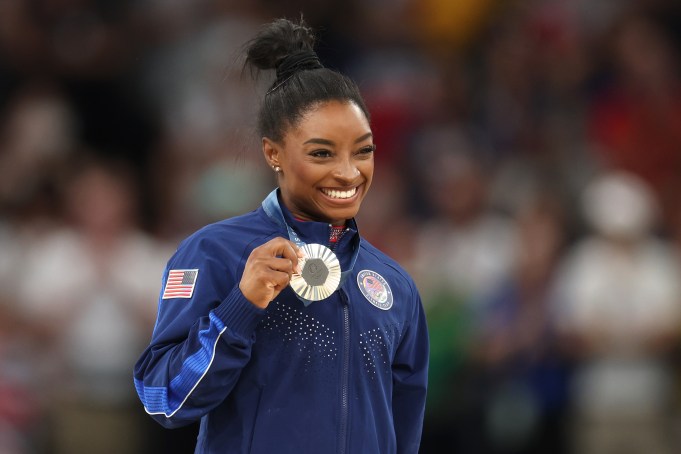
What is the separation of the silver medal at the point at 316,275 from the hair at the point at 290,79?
0.40m

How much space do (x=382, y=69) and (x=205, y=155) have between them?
1777mm

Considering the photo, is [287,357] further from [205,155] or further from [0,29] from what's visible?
[0,29]

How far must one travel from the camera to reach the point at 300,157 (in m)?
3.25

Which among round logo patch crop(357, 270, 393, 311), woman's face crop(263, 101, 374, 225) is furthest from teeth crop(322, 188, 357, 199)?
round logo patch crop(357, 270, 393, 311)

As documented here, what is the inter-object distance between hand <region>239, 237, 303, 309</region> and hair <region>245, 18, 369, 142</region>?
17.7 inches

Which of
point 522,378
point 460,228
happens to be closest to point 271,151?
point 522,378

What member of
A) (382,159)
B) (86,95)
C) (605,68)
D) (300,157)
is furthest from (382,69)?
(300,157)

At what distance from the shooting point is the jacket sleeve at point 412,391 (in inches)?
140

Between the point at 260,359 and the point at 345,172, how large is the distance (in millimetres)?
560

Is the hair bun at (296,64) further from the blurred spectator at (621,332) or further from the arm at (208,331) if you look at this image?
the blurred spectator at (621,332)

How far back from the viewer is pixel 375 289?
Answer: 3385mm

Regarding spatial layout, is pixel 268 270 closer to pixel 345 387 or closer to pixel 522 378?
pixel 345 387

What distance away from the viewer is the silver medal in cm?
306

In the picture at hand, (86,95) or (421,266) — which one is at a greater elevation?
(86,95)
